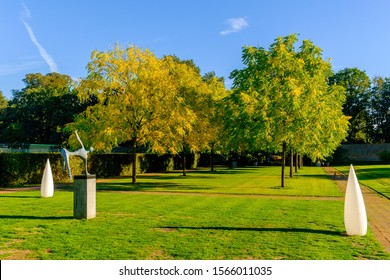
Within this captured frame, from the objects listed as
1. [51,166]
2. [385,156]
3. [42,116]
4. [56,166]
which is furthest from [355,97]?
[51,166]

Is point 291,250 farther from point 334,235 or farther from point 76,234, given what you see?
point 76,234

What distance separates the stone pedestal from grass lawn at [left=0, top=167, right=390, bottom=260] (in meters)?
0.36

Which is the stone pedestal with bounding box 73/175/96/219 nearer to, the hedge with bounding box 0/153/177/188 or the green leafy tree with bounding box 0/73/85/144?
the hedge with bounding box 0/153/177/188

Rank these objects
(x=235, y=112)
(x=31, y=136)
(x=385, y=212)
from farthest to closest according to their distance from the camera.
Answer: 1. (x=31, y=136)
2. (x=235, y=112)
3. (x=385, y=212)

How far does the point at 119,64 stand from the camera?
25.3 m

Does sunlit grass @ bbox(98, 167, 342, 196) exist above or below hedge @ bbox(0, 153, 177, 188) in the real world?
below

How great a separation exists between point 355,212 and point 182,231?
4567 millimetres

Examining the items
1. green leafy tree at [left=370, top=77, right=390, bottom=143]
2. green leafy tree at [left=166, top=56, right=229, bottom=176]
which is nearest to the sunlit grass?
green leafy tree at [left=166, top=56, right=229, bottom=176]

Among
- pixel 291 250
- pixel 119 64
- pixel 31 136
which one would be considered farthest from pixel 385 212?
pixel 31 136

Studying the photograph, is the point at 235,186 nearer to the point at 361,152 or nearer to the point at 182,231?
the point at 182,231

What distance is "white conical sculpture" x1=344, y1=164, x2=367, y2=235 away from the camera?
1008 centimetres

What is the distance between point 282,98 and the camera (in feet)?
73.5

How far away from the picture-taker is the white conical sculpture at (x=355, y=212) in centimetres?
1008
